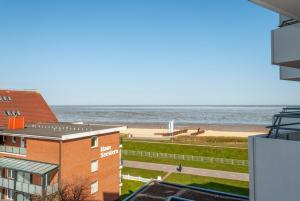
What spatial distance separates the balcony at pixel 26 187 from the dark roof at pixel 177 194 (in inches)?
269

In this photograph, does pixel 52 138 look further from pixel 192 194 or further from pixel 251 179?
pixel 251 179

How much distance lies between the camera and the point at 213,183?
33312mm

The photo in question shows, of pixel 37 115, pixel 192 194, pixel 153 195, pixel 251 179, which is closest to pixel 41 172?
pixel 153 195

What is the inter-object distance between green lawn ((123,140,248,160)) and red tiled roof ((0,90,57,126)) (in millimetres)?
19084

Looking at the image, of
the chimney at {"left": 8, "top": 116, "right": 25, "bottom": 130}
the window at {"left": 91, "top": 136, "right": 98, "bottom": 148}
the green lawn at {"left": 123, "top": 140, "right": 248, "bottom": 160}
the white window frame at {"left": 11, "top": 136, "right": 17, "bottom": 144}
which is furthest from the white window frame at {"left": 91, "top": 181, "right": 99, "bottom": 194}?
the green lawn at {"left": 123, "top": 140, "right": 248, "bottom": 160}

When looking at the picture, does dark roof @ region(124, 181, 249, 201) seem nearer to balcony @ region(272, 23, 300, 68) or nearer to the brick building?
the brick building

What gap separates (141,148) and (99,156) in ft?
82.0

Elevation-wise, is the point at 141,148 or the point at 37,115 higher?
the point at 37,115

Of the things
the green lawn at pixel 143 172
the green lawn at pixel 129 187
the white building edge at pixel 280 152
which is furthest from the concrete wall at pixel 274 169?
the green lawn at pixel 143 172

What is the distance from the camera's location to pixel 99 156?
88.4 feet

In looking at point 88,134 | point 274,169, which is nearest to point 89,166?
point 88,134

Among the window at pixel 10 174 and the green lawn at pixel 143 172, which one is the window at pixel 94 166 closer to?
the window at pixel 10 174

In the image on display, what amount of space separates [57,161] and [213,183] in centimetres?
1793

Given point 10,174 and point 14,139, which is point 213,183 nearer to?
point 10,174
